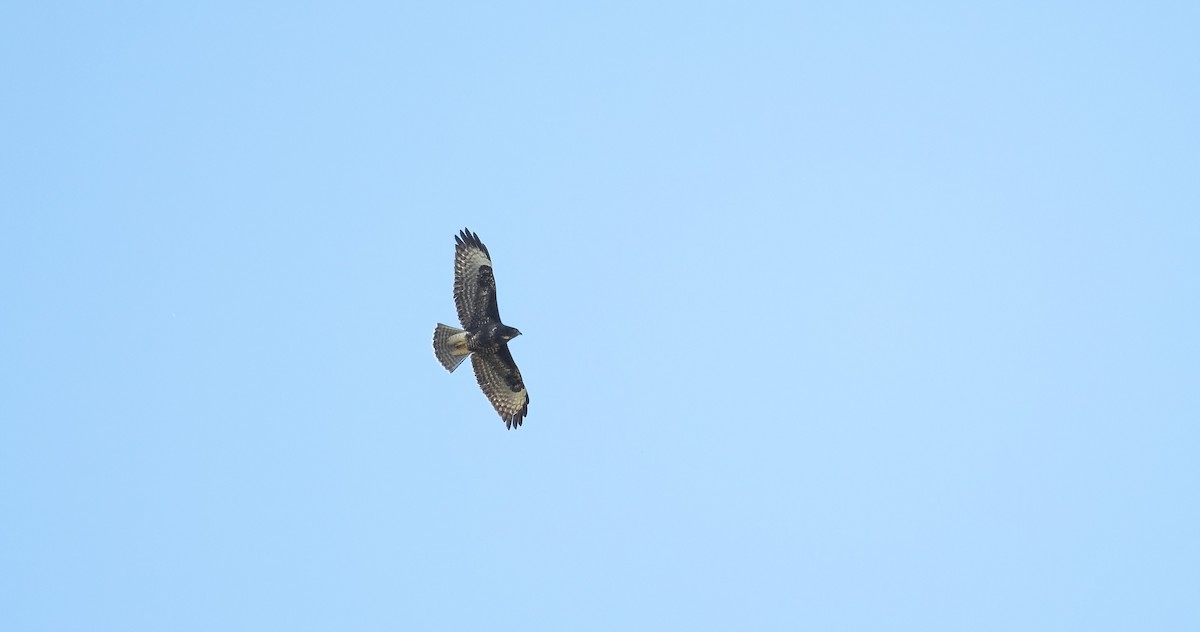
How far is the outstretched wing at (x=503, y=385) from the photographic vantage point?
25.2m

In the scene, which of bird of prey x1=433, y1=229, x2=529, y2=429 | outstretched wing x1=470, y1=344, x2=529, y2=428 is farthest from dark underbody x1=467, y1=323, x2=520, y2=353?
outstretched wing x1=470, y1=344, x2=529, y2=428

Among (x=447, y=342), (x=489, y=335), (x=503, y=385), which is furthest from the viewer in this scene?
(x=503, y=385)

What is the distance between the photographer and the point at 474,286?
24719 mm

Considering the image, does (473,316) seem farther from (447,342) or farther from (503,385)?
(503,385)

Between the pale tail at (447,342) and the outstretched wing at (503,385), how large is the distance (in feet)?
1.80

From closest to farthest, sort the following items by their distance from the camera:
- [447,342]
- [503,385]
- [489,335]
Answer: [489,335]
[447,342]
[503,385]

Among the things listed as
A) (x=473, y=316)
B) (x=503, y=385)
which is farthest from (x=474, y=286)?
(x=503, y=385)

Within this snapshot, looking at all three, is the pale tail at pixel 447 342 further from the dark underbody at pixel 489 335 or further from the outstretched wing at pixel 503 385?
the outstretched wing at pixel 503 385

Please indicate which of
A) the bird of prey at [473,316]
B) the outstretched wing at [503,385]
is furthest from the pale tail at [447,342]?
the outstretched wing at [503,385]

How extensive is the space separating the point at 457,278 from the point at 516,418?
109 inches

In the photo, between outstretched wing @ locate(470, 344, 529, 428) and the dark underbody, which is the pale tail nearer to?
the dark underbody

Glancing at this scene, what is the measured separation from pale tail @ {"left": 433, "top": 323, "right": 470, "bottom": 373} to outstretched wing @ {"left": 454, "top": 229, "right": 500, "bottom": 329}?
0.23 metres

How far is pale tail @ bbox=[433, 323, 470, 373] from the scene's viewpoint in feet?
80.6

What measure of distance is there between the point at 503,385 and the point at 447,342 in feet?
5.10
